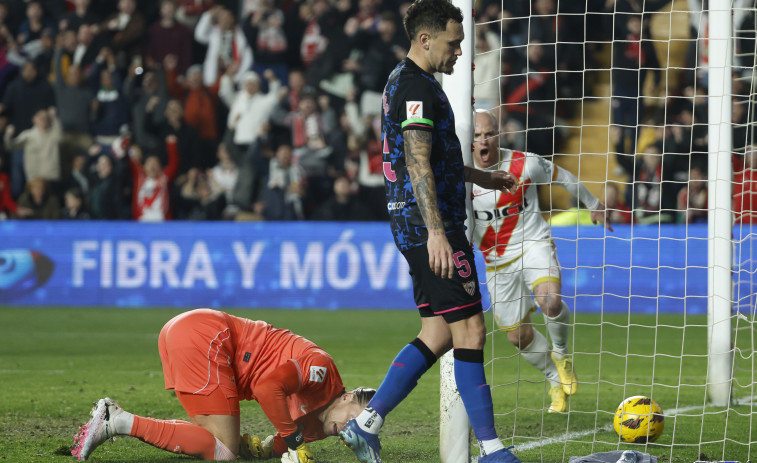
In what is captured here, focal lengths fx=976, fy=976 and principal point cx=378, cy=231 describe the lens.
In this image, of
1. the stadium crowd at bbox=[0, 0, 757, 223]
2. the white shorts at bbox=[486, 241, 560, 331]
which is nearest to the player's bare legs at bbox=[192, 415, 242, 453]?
the white shorts at bbox=[486, 241, 560, 331]

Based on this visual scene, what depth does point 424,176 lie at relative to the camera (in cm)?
412

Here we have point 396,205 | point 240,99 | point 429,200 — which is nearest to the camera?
point 429,200

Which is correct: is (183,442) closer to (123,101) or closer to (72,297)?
(72,297)

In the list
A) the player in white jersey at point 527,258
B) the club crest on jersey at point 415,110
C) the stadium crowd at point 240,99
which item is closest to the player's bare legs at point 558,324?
the player in white jersey at point 527,258

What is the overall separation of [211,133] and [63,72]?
8.41 feet

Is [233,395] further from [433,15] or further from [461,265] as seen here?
[433,15]

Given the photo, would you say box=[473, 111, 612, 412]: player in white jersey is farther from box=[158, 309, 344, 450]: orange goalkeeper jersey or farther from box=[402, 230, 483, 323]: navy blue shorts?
box=[402, 230, 483, 323]: navy blue shorts

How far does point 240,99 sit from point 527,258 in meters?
8.80

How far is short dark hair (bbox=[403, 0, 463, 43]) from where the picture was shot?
13.9 feet

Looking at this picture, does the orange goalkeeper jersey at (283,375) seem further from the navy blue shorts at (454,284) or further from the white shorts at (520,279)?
the white shorts at (520,279)

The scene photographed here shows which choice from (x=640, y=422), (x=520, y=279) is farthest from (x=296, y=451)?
(x=520, y=279)

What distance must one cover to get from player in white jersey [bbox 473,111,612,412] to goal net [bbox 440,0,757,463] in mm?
90

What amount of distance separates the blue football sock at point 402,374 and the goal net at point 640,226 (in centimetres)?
33

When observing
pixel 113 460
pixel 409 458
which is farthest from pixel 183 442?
pixel 409 458
